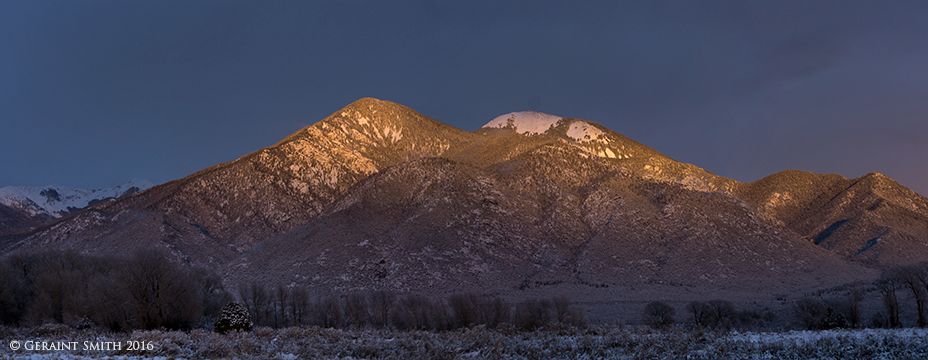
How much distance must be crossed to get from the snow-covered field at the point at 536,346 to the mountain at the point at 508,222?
54.1 metres

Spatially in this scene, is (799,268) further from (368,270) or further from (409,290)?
(368,270)

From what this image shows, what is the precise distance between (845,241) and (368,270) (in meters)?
98.5

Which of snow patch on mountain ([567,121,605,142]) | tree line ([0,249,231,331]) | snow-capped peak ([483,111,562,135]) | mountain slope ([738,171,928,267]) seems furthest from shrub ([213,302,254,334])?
snow-capped peak ([483,111,562,135])

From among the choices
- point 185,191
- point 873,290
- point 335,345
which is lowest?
point 873,290

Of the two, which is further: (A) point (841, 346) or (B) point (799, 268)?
(B) point (799, 268)

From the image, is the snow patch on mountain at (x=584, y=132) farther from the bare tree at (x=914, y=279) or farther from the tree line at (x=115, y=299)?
the tree line at (x=115, y=299)

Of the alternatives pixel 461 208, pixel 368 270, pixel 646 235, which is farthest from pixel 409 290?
pixel 646 235

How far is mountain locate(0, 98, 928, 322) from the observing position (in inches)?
3270

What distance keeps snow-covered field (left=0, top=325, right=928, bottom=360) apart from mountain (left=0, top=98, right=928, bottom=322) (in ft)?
177

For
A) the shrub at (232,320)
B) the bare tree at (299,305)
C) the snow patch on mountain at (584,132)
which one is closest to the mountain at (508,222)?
the snow patch on mountain at (584,132)

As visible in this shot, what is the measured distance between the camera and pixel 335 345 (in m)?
22.1

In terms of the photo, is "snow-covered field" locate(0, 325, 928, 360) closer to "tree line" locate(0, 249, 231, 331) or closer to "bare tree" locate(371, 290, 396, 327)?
"tree line" locate(0, 249, 231, 331)

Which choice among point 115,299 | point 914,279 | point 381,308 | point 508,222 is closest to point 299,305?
point 381,308

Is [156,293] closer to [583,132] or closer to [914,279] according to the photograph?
[914,279]
